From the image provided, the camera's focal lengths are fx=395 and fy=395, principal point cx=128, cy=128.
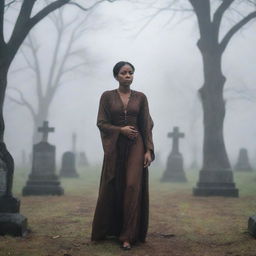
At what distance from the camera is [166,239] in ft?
17.0

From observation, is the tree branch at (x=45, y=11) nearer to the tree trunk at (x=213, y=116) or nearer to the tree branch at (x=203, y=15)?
the tree branch at (x=203, y=15)

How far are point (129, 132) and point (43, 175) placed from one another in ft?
24.8

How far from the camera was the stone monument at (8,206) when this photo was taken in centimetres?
515

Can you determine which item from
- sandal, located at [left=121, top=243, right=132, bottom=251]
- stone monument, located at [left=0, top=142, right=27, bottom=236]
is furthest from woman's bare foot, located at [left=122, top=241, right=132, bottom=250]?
stone monument, located at [left=0, top=142, right=27, bottom=236]

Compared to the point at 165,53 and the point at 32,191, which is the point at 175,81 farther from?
the point at 32,191

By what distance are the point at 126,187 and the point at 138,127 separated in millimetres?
797

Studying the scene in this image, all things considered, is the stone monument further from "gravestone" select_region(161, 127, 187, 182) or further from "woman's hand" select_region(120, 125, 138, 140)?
"gravestone" select_region(161, 127, 187, 182)

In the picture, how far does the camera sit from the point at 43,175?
460 inches

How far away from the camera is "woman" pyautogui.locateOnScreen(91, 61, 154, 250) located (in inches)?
183

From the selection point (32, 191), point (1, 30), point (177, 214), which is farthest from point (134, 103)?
point (32, 191)

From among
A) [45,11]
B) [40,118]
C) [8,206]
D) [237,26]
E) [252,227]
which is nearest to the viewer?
[252,227]

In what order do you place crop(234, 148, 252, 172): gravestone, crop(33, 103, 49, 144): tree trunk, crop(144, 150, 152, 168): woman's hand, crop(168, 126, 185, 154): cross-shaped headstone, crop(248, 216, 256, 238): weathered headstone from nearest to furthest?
crop(144, 150, 152, 168): woman's hand → crop(248, 216, 256, 238): weathered headstone → crop(168, 126, 185, 154): cross-shaped headstone → crop(234, 148, 252, 172): gravestone → crop(33, 103, 49, 144): tree trunk

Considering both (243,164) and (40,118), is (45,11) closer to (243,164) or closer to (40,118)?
(243,164)

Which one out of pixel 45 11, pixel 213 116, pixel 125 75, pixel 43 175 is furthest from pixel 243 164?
pixel 125 75
